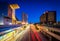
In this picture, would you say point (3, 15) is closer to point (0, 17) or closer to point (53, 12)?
point (0, 17)

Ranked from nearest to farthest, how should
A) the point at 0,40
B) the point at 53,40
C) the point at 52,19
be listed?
the point at 0,40 < the point at 53,40 < the point at 52,19

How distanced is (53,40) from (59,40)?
2.44 m

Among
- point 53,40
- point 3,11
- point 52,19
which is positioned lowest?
point 53,40

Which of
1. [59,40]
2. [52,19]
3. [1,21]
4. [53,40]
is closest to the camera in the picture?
[59,40]

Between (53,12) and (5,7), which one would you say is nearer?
(53,12)

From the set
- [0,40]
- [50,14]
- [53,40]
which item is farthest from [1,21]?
[0,40]

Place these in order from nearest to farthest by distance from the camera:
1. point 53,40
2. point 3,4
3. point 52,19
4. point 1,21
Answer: point 53,40, point 52,19, point 1,21, point 3,4

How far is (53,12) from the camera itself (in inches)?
1463

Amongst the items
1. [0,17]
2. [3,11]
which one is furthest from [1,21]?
[3,11]

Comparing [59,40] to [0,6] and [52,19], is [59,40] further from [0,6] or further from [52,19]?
[0,6]

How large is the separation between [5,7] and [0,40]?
71.9 m

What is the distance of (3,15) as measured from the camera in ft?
243

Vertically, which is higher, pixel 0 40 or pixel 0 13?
pixel 0 13

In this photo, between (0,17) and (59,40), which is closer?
(59,40)
